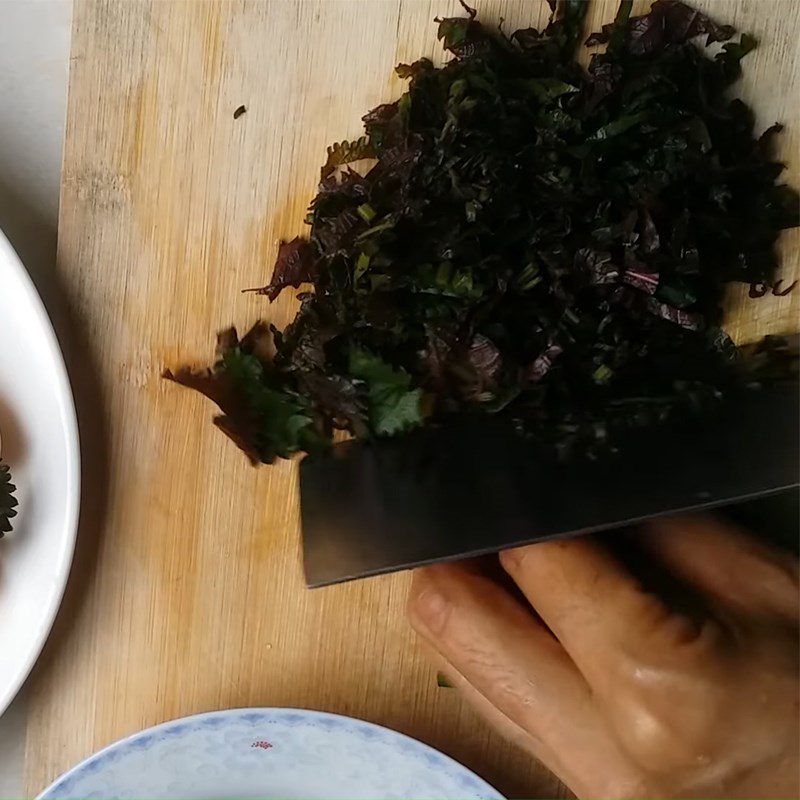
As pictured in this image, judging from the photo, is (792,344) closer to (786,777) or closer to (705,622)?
(705,622)

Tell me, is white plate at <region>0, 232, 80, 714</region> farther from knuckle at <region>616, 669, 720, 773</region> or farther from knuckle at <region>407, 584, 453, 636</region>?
knuckle at <region>616, 669, 720, 773</region>

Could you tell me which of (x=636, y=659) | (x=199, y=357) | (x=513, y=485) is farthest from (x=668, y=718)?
(x=199, y=357)

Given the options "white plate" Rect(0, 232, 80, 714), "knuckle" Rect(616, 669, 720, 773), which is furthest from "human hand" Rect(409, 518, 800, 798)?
"white plate" Rect(0, 232, 80, 714)

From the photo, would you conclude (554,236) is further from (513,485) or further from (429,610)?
(429,610)

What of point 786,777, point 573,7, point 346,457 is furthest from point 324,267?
point 786,777

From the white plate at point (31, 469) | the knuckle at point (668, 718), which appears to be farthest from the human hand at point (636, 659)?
the white plate at point (31, 469)

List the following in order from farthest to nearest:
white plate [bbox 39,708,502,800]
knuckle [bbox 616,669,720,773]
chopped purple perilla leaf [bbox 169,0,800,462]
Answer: white plate [bbox 39,708,502,800] < chopped purple perilla leaf [bbox 169,0,800,462] < knuckle [bbox 616,669,720,773]
